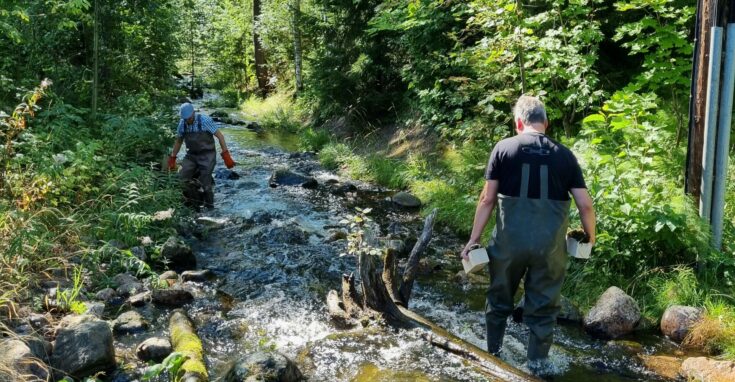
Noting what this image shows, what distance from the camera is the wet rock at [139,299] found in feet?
20.4

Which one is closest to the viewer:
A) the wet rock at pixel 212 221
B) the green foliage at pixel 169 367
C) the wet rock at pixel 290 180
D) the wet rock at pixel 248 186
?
the green foliage at pixel 169 367

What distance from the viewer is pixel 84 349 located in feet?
15.0

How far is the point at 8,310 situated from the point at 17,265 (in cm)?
85

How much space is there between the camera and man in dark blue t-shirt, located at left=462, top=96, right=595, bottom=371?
4.36 m

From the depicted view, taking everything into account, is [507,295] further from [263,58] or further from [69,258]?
[263,58]

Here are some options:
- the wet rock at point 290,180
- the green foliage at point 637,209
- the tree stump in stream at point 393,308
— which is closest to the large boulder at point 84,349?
the tree stump in stream at point 393,308

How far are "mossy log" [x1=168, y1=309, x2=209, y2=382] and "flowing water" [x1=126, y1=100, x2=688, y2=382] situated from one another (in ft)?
0.58

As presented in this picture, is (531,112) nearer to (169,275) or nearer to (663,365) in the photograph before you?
(663,365)

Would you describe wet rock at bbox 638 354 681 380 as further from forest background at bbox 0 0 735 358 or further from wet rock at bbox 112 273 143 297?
wet rock at bbox 112 273 143 297

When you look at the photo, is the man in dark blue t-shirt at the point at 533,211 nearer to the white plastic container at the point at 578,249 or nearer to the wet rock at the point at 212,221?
the white plastic container at the point at 578,249

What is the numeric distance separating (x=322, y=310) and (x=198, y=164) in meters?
5.24

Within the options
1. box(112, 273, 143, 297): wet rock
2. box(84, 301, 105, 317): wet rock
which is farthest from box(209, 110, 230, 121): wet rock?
box(84, 301, 105, 317): wet rock

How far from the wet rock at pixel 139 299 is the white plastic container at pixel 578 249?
447 centimetres

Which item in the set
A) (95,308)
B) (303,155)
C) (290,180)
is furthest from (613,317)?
(303,155)
